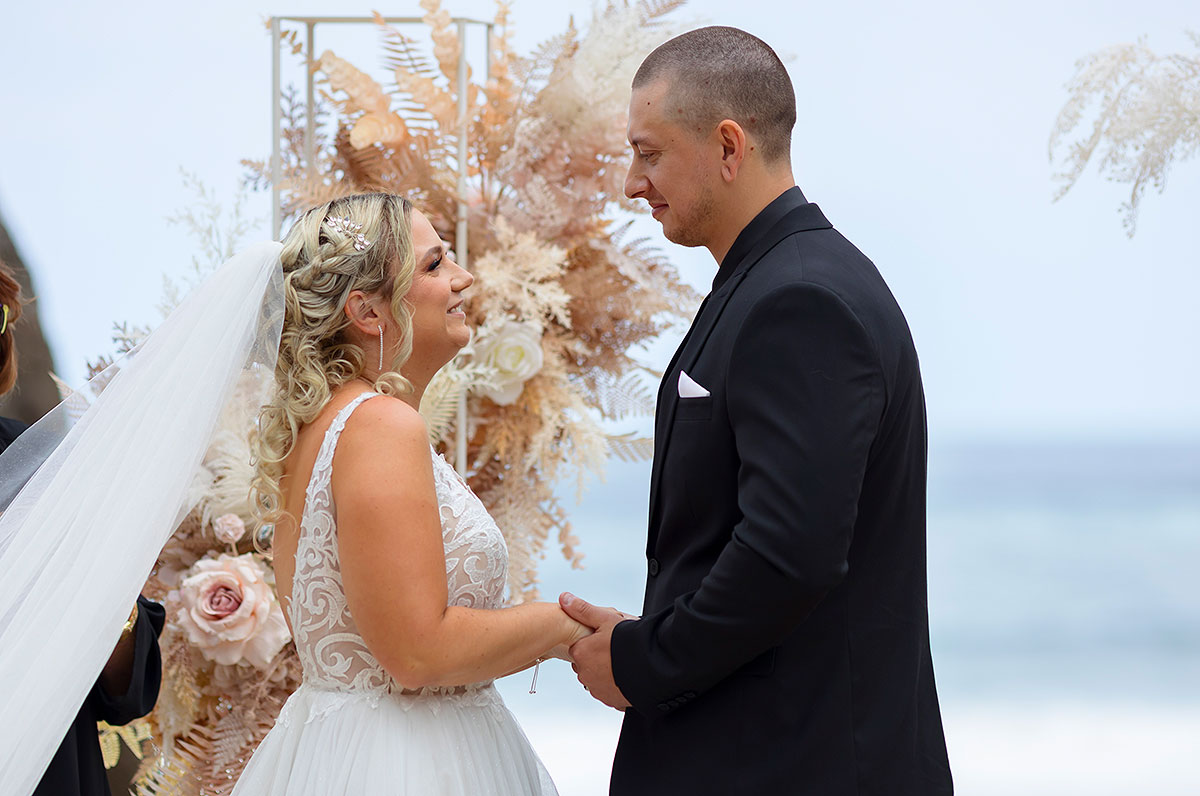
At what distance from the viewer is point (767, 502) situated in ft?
4.52

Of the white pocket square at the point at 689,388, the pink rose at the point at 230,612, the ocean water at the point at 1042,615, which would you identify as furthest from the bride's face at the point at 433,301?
the ocean water at the point at 1042,615

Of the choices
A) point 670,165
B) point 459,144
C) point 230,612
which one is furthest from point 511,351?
point 670,165

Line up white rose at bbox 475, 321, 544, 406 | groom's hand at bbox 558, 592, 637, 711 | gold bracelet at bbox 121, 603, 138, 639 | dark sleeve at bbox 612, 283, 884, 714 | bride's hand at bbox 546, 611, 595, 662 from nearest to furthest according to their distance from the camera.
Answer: dark sleeve at bbox 612, 283, 884, 714
groom's hand at bbox 558, 592, 637, 711
bride's hand at bbox 546, 611, 595, 662
gold bracelet at bbox 121, 603, 138, 639
white rose at bbox 475, 321, 544, 406

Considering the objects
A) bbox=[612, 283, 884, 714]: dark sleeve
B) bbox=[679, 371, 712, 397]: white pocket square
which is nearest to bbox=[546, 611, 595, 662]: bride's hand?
bbox=[612, 283, 884, 714]: dark sleeve

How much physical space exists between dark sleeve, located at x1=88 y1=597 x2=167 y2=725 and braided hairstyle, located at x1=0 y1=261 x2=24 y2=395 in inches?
17.8

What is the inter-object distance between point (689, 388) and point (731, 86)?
434 mm

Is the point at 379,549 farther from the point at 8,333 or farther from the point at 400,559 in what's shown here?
the point at 8,333

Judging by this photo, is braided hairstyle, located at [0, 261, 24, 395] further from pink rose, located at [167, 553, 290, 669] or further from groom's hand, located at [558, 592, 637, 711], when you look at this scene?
groom's hand, located at [558, 592, 637, 711]

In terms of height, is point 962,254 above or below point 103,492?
above

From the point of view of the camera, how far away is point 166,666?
228 centimetres

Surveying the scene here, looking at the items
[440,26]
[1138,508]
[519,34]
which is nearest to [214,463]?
[440,26]

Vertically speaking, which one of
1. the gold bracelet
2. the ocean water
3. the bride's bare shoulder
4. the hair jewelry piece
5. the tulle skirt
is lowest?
the ocean water

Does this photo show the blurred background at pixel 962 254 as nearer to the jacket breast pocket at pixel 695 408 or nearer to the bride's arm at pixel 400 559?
the bride's arm at pixel 400 559

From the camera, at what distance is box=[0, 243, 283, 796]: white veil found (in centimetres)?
154
